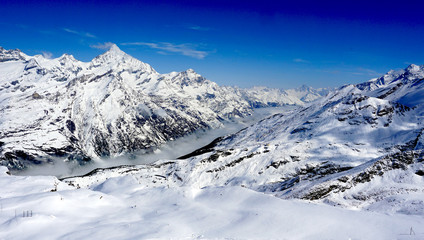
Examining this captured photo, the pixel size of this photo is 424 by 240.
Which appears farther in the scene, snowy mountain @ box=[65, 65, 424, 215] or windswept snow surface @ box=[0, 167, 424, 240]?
snowy mountain @ box=[65, 65, 424, 215]

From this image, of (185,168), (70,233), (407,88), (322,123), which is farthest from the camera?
(407,88)

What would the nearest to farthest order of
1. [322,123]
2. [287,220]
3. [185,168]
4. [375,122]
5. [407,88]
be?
[287,220] → [185,168] → [375,122] → [322,123] → [407,88]

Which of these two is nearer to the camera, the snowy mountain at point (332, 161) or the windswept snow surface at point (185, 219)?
the windswept snow surface at point (185, 219)

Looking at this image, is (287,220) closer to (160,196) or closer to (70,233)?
(160,196)

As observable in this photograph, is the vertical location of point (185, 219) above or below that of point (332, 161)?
above

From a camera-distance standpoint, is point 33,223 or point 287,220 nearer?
point 33,223

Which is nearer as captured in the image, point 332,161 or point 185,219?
point 185,219

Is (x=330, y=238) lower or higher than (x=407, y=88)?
lower

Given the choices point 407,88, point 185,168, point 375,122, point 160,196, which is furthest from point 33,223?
point 407,88
